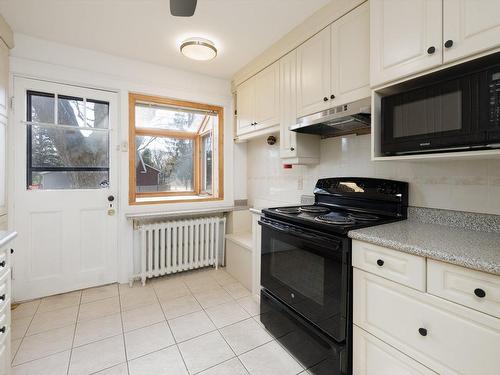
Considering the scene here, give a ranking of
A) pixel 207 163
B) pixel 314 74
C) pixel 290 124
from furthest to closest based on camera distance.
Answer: pixel 207 163
pixel 290 124
pixel 314 74

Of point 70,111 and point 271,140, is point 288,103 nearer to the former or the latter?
point 271,140

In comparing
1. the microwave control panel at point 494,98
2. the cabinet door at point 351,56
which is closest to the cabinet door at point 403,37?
the cabinet door at point 351,56

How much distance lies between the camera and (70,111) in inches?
97.4

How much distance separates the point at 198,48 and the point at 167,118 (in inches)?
47.3

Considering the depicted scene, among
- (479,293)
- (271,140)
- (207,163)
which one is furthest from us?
(207,163)

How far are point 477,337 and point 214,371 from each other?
1.35 metres

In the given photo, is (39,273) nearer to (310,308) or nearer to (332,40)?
(310,308)

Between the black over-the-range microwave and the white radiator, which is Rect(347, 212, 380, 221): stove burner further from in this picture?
the white radiator

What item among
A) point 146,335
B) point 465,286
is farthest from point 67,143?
point 465,286

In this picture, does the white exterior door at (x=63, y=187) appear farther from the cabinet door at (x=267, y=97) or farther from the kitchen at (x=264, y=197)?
the cabinet door at (x=267, y=97)

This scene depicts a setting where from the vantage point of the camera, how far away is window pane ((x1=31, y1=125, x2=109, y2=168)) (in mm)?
2348

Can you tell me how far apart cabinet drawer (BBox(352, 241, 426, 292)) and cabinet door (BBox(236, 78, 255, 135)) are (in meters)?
1.90

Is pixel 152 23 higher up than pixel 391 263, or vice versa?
pixel 152 23

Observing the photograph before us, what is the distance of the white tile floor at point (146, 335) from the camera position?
5.02 feet
